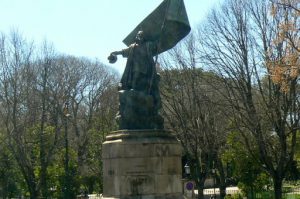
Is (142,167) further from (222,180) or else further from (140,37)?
(222,180)

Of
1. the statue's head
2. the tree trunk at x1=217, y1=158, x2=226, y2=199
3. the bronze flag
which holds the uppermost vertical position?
the bronze flag

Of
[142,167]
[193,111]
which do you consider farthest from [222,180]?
[142,167]

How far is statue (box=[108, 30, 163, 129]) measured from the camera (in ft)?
54.6

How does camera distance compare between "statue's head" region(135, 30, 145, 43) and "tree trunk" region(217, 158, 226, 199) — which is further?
"tree trunk" region(217, 158, 226, 199)

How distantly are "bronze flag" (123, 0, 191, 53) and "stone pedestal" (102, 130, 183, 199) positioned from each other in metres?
3.45

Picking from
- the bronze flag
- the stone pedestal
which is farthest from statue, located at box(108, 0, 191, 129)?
the stone pedestal

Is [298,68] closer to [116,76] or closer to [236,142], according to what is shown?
[236,142]

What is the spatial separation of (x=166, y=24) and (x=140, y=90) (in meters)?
2.41

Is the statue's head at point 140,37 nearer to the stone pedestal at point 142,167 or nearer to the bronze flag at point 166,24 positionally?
the bronze flag at point 166,24

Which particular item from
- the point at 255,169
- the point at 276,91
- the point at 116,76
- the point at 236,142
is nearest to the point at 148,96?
the point at 276,91

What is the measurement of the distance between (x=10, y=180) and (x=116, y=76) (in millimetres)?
17128

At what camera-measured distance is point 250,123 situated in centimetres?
2456

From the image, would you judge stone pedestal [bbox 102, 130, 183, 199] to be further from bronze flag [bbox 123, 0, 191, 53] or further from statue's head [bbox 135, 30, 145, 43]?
bronze flag [bbox 123, 0, 191, 53]

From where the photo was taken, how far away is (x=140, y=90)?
17.0 metres
